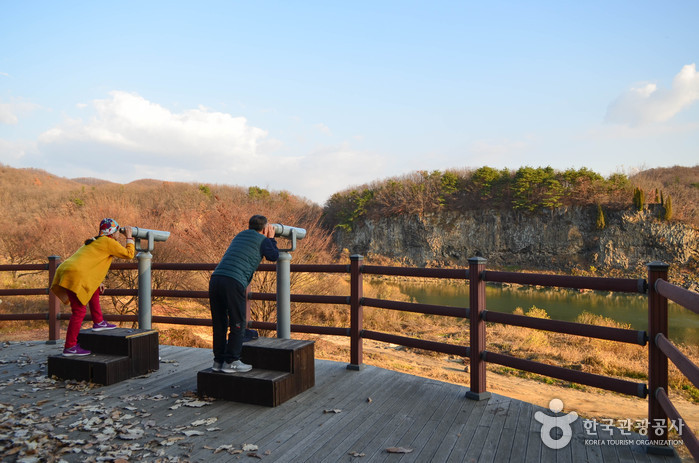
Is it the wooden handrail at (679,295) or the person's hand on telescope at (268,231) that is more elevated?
the person's hand on telescope at (268,231)

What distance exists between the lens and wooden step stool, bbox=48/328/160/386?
4.92m

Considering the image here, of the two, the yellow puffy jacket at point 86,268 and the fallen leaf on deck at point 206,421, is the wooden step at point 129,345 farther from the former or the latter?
the fallen leaf on deck at point 206,421

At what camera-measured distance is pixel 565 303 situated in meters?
25.6

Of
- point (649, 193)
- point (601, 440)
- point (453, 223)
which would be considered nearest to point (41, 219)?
point (601, 440)

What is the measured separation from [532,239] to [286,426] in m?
43.8

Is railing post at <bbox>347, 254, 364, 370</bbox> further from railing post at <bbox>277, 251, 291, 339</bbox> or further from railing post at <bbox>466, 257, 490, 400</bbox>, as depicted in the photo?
railing post at <bbox>466, 257, 490, 400</bbox>

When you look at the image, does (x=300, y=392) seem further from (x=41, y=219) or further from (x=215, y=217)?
(x=41, y=219)

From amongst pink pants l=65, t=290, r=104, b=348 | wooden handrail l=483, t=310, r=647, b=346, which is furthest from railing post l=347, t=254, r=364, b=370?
pink pants l=65, t=290, r=104, b=348

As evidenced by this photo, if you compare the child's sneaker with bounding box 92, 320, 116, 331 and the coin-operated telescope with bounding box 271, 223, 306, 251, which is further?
the child's sneaker with bounding box 92, 320, 116, 331

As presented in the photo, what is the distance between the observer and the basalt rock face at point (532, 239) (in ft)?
126

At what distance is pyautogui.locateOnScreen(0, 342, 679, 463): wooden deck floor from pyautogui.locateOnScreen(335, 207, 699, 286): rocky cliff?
39683 mm

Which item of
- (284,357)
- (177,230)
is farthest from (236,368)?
(177,230)

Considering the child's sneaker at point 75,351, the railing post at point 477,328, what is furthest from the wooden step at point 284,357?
the child's sneaker at point 75,351

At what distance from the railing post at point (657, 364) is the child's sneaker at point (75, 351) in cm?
546
